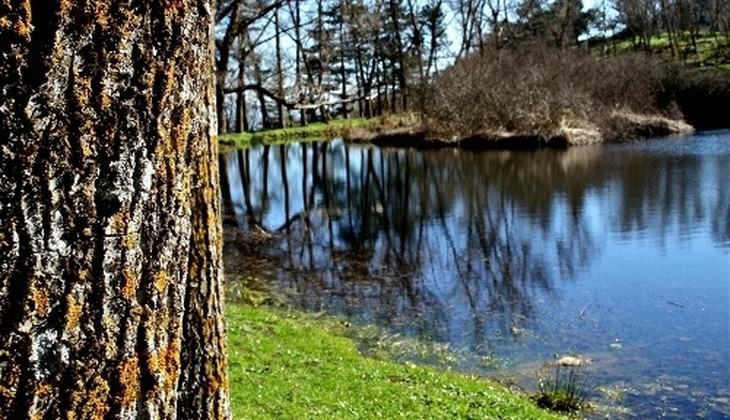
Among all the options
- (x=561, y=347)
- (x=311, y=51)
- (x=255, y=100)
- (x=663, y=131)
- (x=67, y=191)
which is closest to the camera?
(x=67, y=191)

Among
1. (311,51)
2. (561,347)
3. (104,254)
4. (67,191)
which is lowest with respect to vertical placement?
(561,347)

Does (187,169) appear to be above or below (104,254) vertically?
above

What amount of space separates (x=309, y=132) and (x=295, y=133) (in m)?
1.46

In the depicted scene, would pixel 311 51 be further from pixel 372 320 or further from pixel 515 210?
pixel 372 320

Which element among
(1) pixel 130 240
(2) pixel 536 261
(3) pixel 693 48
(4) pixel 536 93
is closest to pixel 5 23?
(1) pixel 130 240

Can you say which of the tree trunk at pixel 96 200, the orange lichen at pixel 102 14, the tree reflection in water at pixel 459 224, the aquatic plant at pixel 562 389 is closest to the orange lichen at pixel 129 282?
the tree trunk at pixel 96 200

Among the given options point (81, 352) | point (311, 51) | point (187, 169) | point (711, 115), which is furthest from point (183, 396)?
point (311, 51)

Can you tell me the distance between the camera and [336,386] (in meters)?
8.51

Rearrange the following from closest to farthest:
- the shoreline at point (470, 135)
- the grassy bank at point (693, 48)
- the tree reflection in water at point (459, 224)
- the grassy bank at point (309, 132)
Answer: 1. the tree reflection in water at point (459, 224)
2. the shoreline at point (470, 135)
3. the grassy bank at point (309, 132)
4. the grassy bank at point (693, 48)

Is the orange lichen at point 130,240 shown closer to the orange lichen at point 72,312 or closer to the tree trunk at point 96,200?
the tree trunk at point 96,200

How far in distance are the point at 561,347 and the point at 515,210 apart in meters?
12.0

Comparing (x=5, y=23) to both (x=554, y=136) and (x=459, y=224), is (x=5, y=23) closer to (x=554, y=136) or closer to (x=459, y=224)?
(x=459, y=224)

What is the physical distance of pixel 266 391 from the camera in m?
7.82

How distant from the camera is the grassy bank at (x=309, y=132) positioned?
53.2 metres
